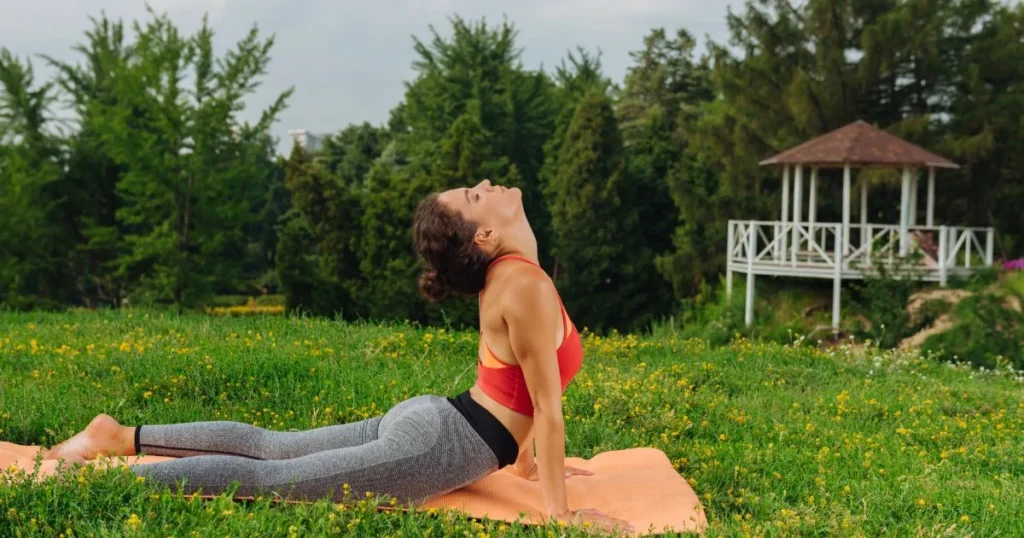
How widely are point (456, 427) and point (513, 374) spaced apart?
0.98 ft

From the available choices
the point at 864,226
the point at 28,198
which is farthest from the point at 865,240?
the point at 28,198

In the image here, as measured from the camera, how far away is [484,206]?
13.7 feet

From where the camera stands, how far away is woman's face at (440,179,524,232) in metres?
4.14

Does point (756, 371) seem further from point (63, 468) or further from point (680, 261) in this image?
point (680, 261)

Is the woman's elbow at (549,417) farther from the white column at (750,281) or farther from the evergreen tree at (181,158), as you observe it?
the evergreen tree at (181,158)

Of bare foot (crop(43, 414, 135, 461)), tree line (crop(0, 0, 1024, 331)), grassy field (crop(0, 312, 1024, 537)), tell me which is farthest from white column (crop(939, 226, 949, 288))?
bare foot (crop(43, 414, 135, 461))

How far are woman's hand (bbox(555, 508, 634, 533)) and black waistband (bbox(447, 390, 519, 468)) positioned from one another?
33 cm

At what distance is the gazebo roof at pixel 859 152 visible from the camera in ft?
62.4

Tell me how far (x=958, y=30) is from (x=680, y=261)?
30.3ft

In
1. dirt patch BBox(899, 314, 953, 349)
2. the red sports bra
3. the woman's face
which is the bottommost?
dirt patch BBox(899, 314, 953, 349)

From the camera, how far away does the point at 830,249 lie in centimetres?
2639

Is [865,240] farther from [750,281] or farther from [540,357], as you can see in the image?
[540,357]

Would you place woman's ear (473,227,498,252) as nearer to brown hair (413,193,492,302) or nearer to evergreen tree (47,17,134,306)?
brown hair (413,193,492,302)

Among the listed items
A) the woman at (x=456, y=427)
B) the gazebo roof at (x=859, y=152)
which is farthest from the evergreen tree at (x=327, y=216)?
→ the woman at (x=456, y=427)
